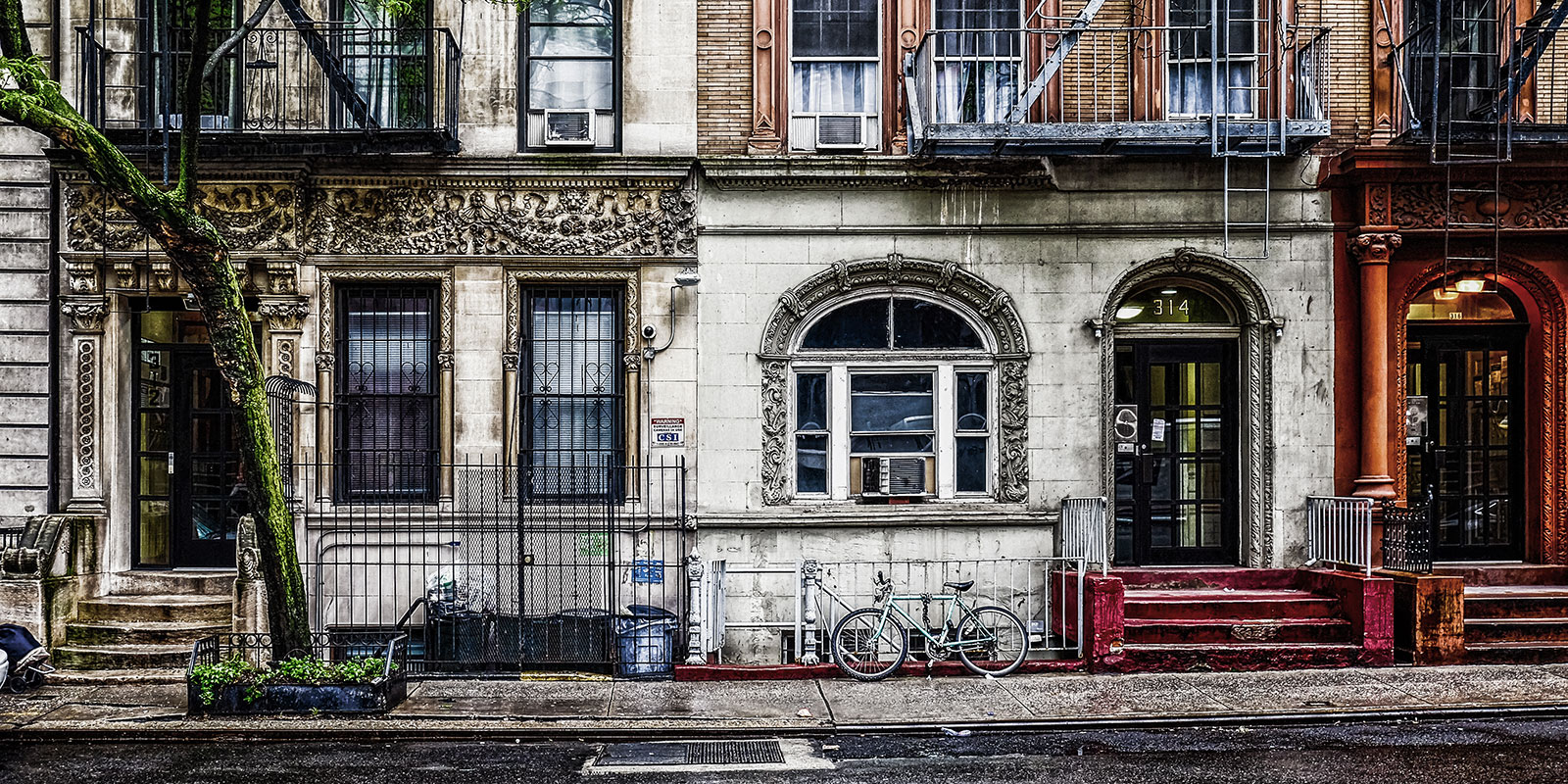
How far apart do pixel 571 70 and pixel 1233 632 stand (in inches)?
368

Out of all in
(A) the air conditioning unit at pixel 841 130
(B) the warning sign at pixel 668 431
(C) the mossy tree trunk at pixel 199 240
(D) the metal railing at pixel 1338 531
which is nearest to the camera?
(C) the mossy tree trunk at pixel 199 240

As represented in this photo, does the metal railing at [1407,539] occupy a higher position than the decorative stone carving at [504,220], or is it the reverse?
the decorative stone carving at [504,220]

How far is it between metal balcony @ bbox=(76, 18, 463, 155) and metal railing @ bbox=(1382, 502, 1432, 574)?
10.8m

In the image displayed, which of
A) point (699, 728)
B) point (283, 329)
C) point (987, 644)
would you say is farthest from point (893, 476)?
point (283, 329)

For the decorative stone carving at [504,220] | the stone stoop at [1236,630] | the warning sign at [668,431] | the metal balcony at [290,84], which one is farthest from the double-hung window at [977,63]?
the stone stoop at [1236,630]

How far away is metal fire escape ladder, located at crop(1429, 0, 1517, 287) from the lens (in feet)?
43.6

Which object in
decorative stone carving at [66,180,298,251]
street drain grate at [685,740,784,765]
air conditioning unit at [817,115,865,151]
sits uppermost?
air conditioning unit at [817,115,865,151]

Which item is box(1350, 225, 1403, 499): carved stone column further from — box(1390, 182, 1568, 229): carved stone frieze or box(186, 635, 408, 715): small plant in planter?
box(186, 635, 408, 715): small plant in planter

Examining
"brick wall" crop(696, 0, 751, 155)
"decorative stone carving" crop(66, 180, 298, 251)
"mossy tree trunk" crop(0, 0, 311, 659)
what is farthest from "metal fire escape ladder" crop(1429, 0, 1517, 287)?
"decorative stone carving" crop(66, 180, 298, 251)

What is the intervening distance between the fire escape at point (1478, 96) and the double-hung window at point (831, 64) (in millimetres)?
5704

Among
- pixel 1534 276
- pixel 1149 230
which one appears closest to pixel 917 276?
pixel 1149 230

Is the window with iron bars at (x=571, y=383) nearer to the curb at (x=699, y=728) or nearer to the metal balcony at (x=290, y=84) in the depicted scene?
the metal balcony at (x=290, y=84)

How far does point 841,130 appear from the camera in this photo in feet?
46.6

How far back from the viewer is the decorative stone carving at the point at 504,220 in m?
14.0
